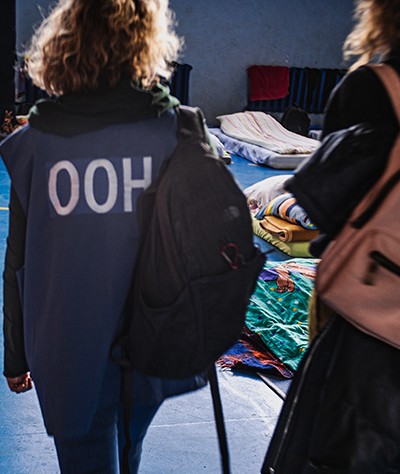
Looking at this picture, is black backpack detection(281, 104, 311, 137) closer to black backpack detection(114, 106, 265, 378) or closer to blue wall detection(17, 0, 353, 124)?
blue wall detection(17, 0, 353, 124)

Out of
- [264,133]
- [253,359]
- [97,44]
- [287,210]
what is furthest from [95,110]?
[264,133]

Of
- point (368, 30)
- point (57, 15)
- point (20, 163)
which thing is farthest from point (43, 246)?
point (368, 30)

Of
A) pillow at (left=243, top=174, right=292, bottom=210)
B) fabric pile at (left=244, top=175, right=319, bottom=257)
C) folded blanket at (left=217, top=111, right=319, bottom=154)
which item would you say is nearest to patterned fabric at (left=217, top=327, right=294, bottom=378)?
fabric pile at (left=244, top=175, right=319, bottom=257)

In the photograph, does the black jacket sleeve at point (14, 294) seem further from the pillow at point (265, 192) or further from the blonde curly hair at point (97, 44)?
the pillow at point (265, 192)

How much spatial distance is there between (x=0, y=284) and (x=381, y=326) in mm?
2381

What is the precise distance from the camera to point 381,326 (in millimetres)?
1087

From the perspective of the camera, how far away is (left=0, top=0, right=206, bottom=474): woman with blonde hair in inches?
44.2

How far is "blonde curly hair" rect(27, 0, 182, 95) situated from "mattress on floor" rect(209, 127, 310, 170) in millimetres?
5512

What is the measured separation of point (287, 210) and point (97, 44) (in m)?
2.98

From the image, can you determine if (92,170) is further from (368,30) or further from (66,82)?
(368,30)

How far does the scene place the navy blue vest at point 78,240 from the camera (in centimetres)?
112

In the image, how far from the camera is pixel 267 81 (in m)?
8.90

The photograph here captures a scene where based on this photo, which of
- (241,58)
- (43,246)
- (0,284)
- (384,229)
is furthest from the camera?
(241,58)

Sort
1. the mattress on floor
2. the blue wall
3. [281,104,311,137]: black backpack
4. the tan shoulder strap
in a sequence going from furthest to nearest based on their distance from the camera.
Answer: the blue wall → [281,104,311,137]: black backpack → the mattress on floor → the tan shoulder strap
